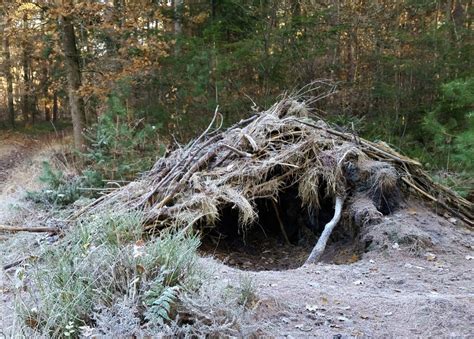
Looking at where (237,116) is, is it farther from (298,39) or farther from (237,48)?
(298,39)

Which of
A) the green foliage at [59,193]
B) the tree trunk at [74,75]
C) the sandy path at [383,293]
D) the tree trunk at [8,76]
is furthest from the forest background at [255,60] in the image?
the tree trunk at [8,76]

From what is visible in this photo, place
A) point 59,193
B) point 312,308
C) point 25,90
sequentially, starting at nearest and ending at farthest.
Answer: point 312,308
point 59,193
point 25,90

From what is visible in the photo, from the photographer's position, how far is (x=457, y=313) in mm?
3461

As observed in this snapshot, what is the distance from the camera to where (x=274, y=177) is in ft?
21.2

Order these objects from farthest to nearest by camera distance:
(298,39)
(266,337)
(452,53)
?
(298,39) < (452,53) < (266,337)

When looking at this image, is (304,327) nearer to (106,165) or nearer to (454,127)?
(106,165)

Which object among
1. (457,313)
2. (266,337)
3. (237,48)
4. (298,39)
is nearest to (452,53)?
(298,39)

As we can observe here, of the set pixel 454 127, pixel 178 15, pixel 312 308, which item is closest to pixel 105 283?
pixel 312 308

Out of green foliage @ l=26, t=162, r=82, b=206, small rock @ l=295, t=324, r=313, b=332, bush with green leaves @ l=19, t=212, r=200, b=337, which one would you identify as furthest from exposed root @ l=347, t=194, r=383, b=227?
green foliage @ l=26, t=162, r=82, b=206

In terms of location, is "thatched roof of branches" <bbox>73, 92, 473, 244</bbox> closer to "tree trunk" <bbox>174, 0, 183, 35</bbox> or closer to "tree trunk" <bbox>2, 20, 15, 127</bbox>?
"tree trunk" <bbox>174, 0, 183, 35</bbox>

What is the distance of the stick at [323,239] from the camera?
5.50 metres

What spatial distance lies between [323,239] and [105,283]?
3412 millimetres

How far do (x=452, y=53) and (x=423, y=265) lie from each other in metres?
6.89

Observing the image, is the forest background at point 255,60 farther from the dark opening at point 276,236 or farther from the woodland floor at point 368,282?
the woodland floor at point 368,282
